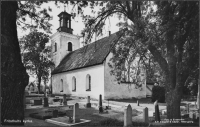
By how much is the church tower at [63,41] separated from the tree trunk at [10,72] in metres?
25.6

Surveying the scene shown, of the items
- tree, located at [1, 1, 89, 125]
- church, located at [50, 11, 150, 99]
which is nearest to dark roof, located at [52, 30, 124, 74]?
church, located at [50, 11, 150, 99]

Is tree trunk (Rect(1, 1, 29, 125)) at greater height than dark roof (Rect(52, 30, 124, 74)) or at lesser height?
lesser

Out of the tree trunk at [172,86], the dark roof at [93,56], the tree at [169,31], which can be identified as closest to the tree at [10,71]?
the tree at [169,31]

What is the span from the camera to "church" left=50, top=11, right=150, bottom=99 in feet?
63.9

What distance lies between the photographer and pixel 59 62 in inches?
1221

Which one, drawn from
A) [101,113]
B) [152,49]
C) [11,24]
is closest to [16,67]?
[11,24]

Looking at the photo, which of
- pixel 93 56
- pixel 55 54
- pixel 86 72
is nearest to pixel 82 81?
pixel 86 72

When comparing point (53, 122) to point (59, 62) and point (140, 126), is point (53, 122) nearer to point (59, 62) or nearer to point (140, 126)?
point (140, 126)

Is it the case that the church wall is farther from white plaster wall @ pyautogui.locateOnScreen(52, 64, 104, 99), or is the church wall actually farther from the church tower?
white plaster wall @ pyautogui.locateOnScreen(52, 64, 104, 99)

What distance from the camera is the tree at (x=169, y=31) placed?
603 cm

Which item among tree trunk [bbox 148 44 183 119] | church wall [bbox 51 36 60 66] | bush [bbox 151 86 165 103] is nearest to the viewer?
tree trunk [bbox 148 44 183 119]

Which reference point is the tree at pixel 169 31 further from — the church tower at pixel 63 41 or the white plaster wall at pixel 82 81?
the church tower at pixel 63 41

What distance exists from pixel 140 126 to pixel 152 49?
3519mm

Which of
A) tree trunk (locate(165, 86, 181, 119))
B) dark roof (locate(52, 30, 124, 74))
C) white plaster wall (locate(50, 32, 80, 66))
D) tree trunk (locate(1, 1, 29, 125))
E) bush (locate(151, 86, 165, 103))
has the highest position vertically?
white plaster wall (locate(50, 32, 80, 66))
